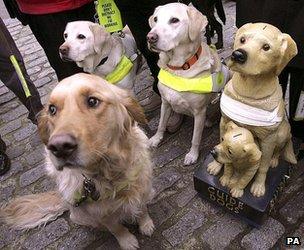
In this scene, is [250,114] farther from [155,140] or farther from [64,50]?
[64,50]

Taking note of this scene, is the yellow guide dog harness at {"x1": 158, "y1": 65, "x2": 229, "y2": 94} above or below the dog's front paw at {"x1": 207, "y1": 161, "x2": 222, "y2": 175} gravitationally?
above

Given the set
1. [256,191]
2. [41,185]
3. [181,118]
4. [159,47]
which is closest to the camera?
[256,191]

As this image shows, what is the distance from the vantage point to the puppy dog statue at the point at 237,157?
2102 mm

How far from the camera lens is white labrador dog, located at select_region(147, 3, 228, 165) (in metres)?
2.67

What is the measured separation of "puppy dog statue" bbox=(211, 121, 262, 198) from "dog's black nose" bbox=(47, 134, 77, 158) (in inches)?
41.4

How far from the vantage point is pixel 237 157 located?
2.16 metres

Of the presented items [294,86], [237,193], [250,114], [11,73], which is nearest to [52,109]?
[250,114]

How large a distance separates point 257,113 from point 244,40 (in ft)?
1.61

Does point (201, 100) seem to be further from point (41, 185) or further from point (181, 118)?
point (41, 185)

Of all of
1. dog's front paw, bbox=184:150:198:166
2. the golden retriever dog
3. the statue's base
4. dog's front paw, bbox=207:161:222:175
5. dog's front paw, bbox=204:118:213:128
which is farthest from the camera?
dog's front paw, bbox=204:118:213:128

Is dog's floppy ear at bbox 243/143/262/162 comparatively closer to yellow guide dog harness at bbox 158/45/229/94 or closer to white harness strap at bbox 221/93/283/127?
white harness strap at bbox 221/93/283/127

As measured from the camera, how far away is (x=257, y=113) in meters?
2.11

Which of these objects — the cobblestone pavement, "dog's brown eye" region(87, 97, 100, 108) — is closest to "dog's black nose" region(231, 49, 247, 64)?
"dog's brown eye" region(87, 97, 100, 108)

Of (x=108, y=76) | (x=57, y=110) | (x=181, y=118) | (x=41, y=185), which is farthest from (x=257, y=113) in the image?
(x=41, y=185)
